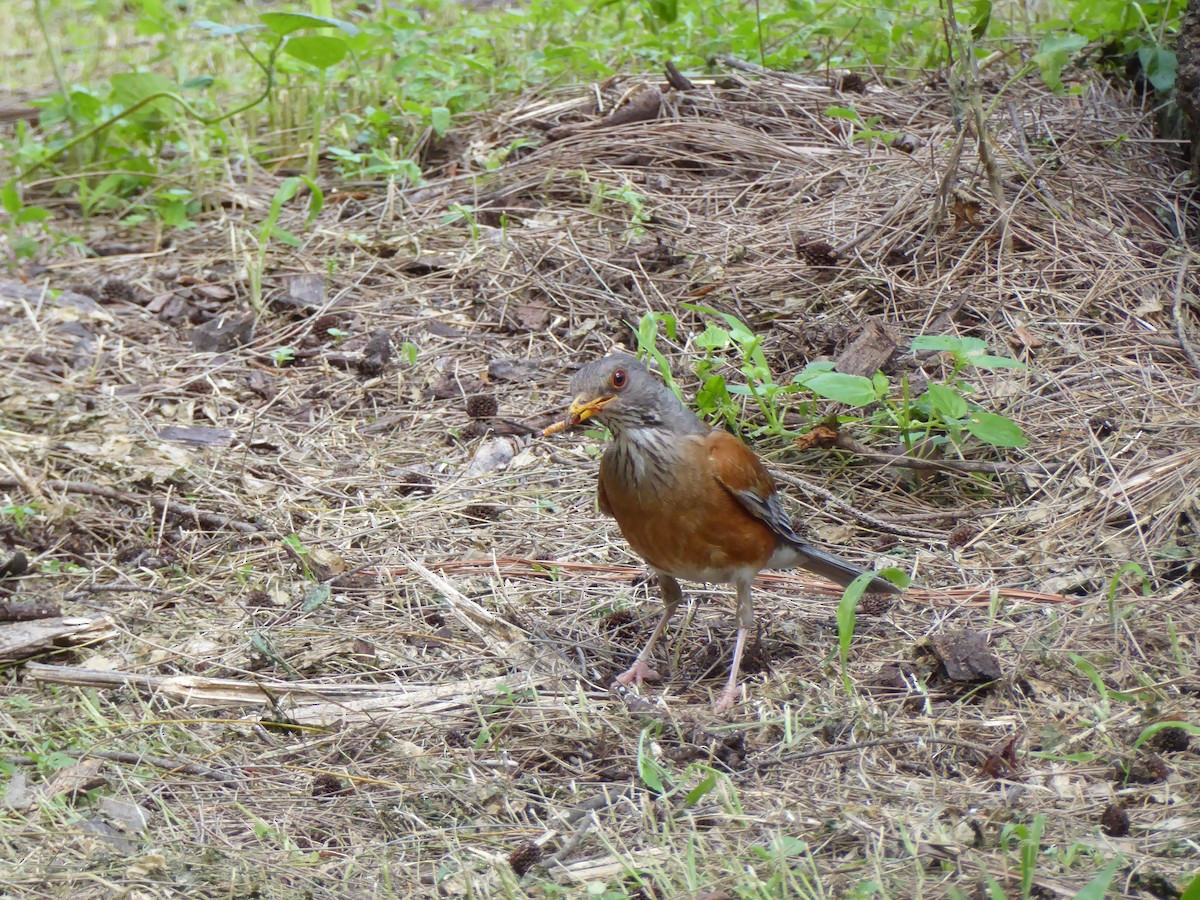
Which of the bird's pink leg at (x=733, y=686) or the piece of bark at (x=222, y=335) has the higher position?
the bird's pink leg at (x=733, y=686)

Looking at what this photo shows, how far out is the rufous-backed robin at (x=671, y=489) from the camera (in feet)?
14.0

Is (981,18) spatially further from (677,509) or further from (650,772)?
(650,772)

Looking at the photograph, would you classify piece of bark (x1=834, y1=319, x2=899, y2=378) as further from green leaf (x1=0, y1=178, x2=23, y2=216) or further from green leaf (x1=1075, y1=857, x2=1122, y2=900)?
green leaf (x1=0, y1=178, x2=23, y2=216)

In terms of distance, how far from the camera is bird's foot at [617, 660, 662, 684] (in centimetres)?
428

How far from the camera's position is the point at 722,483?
4.38 meters

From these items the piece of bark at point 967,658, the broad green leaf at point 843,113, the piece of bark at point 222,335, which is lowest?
the piece of bark at point 222,335

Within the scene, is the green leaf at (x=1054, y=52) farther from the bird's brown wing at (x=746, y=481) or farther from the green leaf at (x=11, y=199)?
the green leaf at (x=11, y=199)

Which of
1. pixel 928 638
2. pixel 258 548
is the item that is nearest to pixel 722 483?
pixel 928 638

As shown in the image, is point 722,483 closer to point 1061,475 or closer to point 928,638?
point 928,638

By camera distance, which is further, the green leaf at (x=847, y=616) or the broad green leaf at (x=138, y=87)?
the broad green leaf at (x=138, y=87)

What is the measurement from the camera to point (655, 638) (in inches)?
176

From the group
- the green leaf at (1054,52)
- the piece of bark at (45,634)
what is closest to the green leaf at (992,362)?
the green leaf at (1054,52)

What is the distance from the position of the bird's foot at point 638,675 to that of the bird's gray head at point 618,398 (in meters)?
0.83

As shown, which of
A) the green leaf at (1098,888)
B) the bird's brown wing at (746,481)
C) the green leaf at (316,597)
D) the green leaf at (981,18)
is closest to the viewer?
the green leaf at (1098,888)
